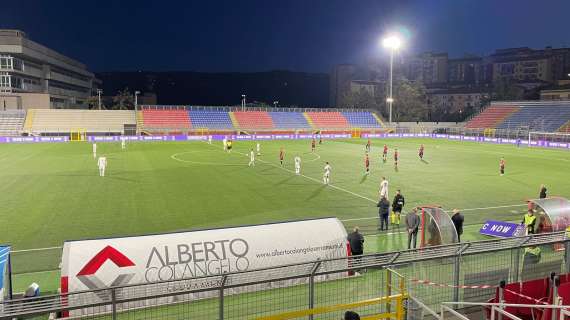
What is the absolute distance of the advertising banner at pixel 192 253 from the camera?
386 inches

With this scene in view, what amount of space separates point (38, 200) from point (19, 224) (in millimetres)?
5078

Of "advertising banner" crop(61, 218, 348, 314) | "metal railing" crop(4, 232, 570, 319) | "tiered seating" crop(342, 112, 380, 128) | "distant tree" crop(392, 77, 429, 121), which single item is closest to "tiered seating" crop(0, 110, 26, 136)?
"tiered seating" crop(342, 112, 380, 128)

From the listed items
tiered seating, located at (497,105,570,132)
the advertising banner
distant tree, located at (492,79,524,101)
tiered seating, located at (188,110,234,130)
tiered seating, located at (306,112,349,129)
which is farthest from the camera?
distant tree, located at (492,79,524,101)

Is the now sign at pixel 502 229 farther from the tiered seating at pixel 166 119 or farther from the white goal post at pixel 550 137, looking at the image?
the tiered seating at pixel 166 119

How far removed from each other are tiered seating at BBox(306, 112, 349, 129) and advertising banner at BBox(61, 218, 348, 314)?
271ft

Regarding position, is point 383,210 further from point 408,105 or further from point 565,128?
point 408,105

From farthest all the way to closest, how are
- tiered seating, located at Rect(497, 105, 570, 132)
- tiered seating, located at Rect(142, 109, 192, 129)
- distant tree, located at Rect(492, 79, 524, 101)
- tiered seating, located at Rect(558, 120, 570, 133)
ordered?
distant tree, located at Rect(492, 79, 524, 101)
tiered seating, located at Rect(142, 109, 192, 129)
tiered seating, located at Rect(497, 105, 570, 132)
tiered seating, located at Rect(558, 120, 570, 133)

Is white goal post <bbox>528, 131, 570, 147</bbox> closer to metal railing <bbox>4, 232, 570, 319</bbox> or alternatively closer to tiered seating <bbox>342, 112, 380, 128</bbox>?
tiered seating <bbox>342, 112, 380, 128</bbox>

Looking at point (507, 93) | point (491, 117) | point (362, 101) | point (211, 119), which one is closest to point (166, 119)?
point (211, 119)

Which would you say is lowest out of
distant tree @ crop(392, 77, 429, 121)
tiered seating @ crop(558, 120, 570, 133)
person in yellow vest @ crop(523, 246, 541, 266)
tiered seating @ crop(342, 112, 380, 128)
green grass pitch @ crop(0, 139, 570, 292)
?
green grass pitch @ crop(0, 139, 570, 292)

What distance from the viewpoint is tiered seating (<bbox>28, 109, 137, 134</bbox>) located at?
7581 centimetres

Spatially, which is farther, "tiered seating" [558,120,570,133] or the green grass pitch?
"tiered seating" [558,120,570,133]

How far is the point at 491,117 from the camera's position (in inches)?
3465

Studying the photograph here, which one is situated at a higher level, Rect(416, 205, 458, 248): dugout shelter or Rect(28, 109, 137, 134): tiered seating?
Rect(28, 109, 137, 134): tiered seating
